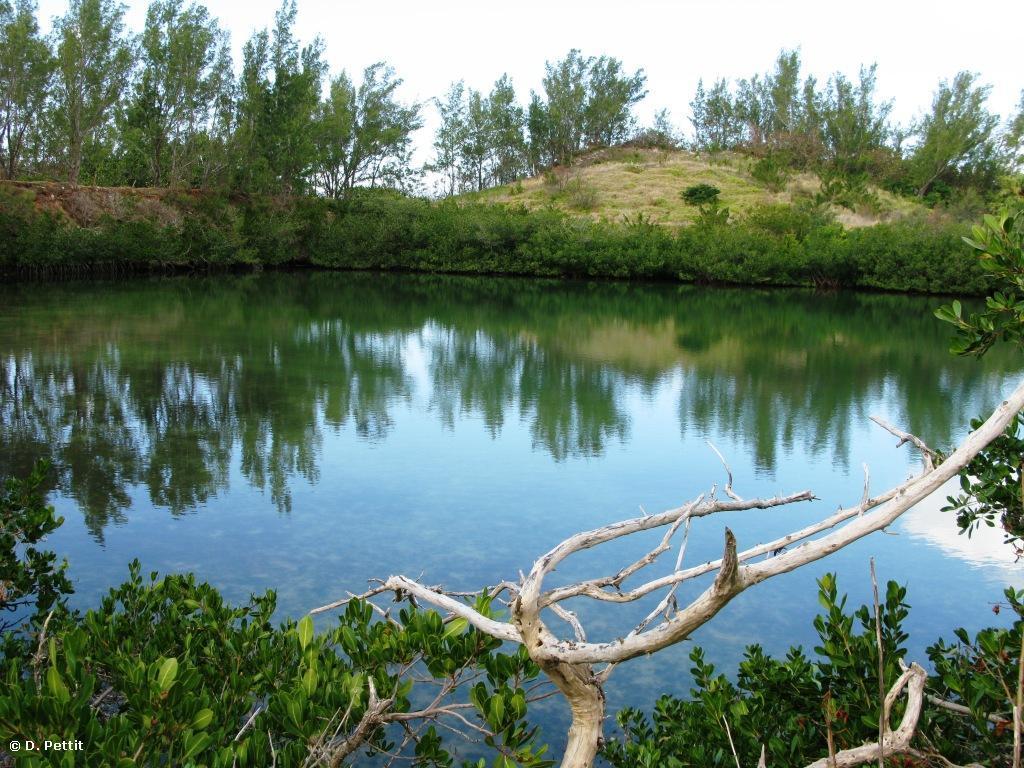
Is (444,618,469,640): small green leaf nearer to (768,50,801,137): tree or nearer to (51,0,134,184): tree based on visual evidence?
(51,0,134,184): tree

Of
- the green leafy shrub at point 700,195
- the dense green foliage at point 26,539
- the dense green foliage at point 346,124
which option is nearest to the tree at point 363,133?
the dense green foliage at point 346,124

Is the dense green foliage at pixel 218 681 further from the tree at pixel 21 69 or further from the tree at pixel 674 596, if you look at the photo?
the tree at pixel 21 69

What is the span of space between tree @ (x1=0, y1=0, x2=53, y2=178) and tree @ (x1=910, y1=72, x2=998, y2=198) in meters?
37.7

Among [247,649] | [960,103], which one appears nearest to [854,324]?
[247,649]

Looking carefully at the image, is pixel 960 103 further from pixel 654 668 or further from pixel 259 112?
pixel 654 668

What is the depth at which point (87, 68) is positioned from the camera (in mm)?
32219

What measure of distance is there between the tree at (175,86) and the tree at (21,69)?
359 cm

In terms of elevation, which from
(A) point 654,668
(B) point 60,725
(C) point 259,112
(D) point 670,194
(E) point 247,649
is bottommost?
(A) point 654,668

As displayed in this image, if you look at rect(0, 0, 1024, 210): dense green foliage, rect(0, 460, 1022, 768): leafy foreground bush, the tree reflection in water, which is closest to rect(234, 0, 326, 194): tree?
rect(0, 0, 1024, 210): dense green foliage

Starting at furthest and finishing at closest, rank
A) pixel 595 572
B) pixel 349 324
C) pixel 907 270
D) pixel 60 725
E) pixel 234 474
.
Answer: pixel 907 270 < pixel 349 324 < pixel 234 474 < pixel 595 572 < pixel 60 725

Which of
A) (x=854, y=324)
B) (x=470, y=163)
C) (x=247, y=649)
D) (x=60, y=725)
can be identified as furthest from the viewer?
(x=470, y=163)

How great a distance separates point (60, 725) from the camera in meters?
2.11

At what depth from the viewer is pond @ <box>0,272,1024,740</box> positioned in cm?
630

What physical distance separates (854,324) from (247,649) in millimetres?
20865
